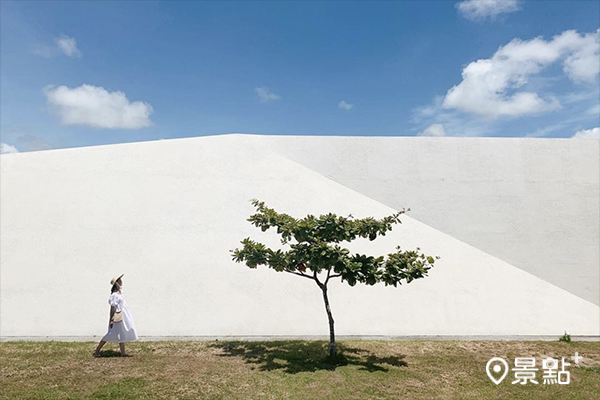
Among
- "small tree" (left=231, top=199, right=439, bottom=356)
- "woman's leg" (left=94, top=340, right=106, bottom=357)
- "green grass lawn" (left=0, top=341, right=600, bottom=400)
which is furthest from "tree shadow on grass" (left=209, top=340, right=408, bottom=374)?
"woman's leg" (left=94, top=340, right=106, bottom=357)

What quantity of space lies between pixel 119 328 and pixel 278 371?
257 centimetres

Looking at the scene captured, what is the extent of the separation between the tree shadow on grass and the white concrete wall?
92 cm

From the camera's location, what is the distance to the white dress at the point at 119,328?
6070mm

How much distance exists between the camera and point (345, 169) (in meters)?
9.45

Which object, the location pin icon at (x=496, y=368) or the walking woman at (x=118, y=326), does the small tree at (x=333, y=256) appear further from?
the walking woman at (x=118, y=326)

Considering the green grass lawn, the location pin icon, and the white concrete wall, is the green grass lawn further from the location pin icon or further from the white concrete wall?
the white concrete wall

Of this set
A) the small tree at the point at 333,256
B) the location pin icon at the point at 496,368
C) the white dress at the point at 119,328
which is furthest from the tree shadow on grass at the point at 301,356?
the white dress at the point at 119,328

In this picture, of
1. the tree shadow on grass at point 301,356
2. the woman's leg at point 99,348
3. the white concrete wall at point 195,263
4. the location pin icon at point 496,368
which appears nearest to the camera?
the location pin icon at point 496,368

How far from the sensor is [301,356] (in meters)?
6.22

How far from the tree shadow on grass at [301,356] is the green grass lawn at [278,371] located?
0.02 m

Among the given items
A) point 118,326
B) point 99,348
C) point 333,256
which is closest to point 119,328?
point 118,326

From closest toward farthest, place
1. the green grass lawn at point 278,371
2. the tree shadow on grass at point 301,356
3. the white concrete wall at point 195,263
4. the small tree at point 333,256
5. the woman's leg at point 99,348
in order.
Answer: the green grass lawn at point 278,371 → the small tree at point 333,256 → the tree shadow on grass at point 301,356 → the woman's leg at point 99,348 → the white concrete wall at point 195,263

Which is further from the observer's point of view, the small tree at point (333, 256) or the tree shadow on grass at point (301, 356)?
the tree shadow on grass at point (301, 356)

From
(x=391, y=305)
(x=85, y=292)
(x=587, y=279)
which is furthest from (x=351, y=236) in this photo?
(x=587, y=279)
